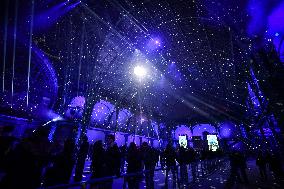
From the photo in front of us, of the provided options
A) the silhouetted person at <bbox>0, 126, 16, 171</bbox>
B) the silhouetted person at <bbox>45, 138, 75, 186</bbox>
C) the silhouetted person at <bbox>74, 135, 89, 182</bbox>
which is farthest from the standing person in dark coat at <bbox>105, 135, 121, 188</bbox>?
the silhouetted person at <bbox>0, 126, 16, 171</bbox>

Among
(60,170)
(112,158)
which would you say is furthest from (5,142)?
(112,158)

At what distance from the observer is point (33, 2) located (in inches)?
442

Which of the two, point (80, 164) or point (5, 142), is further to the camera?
point (80, 164)

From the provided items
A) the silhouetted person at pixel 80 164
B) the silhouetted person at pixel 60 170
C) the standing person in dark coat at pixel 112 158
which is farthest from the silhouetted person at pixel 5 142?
the silhouetted person at pixel 80 164

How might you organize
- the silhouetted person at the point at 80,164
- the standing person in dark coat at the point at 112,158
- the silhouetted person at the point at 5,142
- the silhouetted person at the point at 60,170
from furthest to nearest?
the silhouetted person at the point at 80,164, the standing person in dark coat at the point at 112,158, the silhouetted person at the point at 60,170, the silhouetted person at the point at 5,142

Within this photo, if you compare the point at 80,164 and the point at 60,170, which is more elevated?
the point at 60,170

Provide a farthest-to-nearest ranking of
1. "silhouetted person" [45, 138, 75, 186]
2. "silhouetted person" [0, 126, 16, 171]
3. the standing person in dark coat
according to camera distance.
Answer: the standing person in dark coat, "silhouetted person" [45, 138, 75, 186], "silhouetted person" [0, 126, 16, 171]

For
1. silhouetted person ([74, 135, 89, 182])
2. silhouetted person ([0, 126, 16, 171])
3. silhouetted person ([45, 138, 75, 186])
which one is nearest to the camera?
silhouetted person ([0, 126, 16, 171])

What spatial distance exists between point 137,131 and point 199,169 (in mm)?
19002

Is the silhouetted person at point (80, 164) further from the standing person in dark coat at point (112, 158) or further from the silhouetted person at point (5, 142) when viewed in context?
the silhouetted person at point (5, 142)

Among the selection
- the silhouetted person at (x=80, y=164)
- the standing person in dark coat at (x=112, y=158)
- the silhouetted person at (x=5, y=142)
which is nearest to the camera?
the silhouetted person at (x=5, y=142)

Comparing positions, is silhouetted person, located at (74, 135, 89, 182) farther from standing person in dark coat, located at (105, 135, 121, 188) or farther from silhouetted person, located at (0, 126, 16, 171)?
silhouetted person, located at (0, 126, 16, 171)

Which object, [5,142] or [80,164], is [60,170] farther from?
[80,164]

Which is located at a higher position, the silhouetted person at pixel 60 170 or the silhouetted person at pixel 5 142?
the silhouetted person at pixel 5 142
